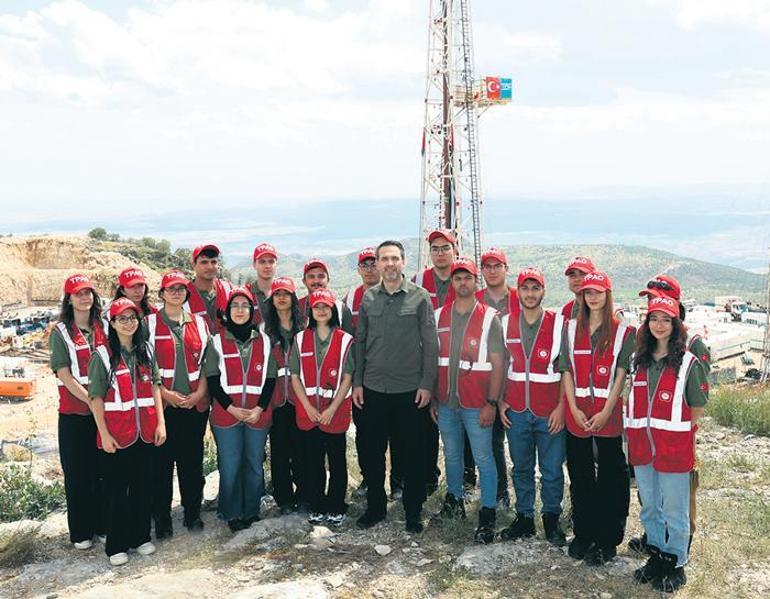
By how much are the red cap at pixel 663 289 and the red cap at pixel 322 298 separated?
7.61 ft

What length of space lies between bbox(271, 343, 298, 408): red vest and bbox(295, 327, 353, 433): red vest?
0.18m

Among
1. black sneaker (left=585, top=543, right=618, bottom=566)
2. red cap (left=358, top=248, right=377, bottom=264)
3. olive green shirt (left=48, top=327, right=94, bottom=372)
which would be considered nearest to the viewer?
black sneaker (left=585, top=543, right=618, bottom=566)

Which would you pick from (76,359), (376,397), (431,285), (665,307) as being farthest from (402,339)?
(76,359)

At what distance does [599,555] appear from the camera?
4699 millimetres

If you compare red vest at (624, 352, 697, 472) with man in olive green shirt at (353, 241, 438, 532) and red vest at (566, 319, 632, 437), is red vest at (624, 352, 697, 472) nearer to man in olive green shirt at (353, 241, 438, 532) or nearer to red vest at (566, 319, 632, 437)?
red vest at (566, 319, 632, 437)

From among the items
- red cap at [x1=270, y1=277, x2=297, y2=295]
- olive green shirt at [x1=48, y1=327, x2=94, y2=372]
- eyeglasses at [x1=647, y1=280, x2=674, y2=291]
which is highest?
red cap at [x1=270, y1=277, x2=297, y2=295]

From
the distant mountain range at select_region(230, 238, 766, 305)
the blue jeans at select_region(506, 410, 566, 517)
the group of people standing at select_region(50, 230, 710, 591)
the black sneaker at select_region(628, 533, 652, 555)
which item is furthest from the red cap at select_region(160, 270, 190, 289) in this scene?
the distant mountain range at select_region(230, 238, 766, 305)

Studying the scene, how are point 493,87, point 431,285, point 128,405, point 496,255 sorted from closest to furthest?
point 128,405, point 496,255, point 431,285, point 493,87

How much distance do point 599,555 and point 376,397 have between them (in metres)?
1.97

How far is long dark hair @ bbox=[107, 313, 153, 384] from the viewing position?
15.7 feet

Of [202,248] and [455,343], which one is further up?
[202,248]

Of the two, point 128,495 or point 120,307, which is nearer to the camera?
point 120,307

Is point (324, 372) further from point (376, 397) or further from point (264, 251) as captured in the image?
point (264, 251)

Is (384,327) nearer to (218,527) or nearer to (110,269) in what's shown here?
(218,527)
